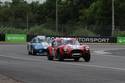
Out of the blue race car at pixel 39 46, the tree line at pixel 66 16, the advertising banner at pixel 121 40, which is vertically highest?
the tree line at pixel 66 16

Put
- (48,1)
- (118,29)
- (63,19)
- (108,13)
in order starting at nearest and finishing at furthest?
(118,29) → (108,13) → (63,19) → (48,1)

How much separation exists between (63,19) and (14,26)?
133ft

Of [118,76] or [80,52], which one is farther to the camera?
[80,52]

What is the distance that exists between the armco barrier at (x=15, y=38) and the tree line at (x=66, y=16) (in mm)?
6100

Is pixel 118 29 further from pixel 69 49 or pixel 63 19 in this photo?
pixel 69 49

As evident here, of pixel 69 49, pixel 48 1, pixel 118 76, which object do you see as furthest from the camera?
pixel 48 1

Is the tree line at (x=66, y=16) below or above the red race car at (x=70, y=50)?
above

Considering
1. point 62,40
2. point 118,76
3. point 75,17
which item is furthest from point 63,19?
point 118,76

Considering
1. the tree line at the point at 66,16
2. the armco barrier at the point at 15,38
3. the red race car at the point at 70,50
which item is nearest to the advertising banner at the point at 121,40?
the tree line at the point at 66,16

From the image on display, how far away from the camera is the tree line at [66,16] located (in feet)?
259

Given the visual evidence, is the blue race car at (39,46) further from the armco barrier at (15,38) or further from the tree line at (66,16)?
the tree line at (66,16)

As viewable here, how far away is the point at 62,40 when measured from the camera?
29.8m

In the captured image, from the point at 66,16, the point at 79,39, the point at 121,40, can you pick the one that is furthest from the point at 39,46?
the point at 66,16

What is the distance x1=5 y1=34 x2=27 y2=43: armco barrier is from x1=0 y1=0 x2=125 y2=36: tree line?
610 cm
